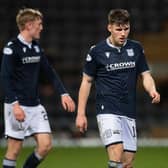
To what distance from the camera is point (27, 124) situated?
9.16 m

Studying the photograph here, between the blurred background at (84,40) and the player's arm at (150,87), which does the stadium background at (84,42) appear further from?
the player's arm at (150,87)

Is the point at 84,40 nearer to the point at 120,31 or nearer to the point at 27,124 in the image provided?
the point at 27,124

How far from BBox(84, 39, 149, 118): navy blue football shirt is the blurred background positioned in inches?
426

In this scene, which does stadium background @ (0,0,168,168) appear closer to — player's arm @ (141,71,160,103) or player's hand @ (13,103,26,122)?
player's hand @ (13,103,26,122)

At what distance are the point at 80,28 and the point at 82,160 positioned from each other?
9600 mm

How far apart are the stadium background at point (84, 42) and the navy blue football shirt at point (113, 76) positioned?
10.2 m

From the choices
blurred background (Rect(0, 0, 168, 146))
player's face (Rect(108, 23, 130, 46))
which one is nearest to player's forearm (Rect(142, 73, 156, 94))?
player's face (Rect(108, 23, 130, 46))

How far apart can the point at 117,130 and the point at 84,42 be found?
14.4 metres

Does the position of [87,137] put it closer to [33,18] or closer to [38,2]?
[38,2]

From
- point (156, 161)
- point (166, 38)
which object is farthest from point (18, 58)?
point (166, 38)

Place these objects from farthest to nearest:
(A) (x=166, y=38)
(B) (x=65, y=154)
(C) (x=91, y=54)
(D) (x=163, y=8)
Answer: (D) (x=163, y=8) < (A) (x=166, y=38) < (B) (x=65, y=154) < (C) (x=91, y=54)

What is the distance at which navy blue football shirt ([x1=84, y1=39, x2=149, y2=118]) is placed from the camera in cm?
820

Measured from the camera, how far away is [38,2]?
2312cm

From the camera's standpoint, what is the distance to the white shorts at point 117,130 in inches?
314
